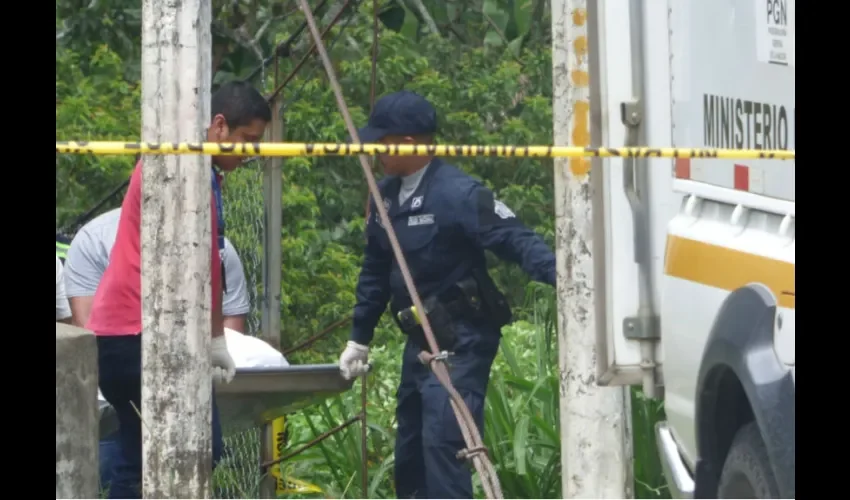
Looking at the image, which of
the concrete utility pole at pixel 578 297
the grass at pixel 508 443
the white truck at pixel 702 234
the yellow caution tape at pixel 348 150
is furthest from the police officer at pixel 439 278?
the yellow caution tape at pixel 348 150

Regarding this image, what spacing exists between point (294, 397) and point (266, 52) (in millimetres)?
3337

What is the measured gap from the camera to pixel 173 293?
4.02 m

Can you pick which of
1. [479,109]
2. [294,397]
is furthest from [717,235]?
[479,109]

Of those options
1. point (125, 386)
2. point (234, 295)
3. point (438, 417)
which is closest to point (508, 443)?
point (438, 417)

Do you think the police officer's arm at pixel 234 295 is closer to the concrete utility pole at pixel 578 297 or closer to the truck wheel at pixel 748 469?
the concrete utility pole at pixel 578 297

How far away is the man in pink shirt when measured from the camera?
→ 16.4ft

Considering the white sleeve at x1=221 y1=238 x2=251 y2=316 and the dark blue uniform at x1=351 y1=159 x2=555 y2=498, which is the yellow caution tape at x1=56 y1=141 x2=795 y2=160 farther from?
the white sleeve at x1=221 y1=238 x2=251 y2=316

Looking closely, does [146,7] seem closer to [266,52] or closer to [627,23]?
[627,23]

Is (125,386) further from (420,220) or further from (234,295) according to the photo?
(420,220)

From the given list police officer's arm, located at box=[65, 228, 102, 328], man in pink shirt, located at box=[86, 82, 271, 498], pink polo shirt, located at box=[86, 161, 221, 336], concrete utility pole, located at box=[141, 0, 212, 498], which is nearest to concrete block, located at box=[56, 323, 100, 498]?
concrete utility pole, located at box=[141, 0, 212, 498]

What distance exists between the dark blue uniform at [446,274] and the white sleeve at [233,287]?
1.94 ft

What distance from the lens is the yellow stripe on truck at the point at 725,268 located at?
313cm

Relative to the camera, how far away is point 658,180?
402 cm

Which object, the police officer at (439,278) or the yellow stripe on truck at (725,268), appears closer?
the yellow stripe on truck at (725,268)
